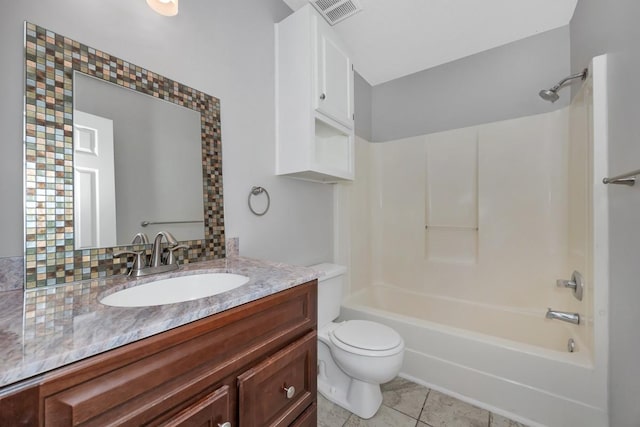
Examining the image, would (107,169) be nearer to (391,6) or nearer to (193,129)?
(193,129)

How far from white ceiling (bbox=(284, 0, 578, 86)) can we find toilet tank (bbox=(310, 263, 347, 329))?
173 cm

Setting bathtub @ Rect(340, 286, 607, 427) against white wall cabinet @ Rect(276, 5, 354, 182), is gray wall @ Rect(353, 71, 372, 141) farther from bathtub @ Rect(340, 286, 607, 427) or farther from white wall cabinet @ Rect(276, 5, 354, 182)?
bathtub @ Rect(340, 286, 607, 427)

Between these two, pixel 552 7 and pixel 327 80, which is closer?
pixel 327 80

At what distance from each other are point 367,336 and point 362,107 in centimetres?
205

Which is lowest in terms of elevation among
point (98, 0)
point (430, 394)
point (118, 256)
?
point (430, 394)

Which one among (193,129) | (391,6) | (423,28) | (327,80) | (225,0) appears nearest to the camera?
(193,129)

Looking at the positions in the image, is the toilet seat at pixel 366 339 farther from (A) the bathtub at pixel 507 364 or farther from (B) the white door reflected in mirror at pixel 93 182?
(B) the white door reflected in mirror at pixel 93 182

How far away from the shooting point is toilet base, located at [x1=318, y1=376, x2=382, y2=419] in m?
1.46

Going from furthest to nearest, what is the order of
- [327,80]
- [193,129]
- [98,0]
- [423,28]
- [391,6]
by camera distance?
1. [423,28]
2. [391,6]
3. [327,80]
4. [193,129]
5. [98,0]

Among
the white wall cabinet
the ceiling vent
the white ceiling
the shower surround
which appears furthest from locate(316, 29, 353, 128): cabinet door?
the shower surround

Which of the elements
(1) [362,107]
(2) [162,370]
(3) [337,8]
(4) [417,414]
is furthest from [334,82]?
(4) [417,414]

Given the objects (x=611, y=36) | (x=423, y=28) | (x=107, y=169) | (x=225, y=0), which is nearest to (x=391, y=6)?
(x=423, y=28)

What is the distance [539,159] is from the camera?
1942 mm

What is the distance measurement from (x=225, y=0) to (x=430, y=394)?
2.56 metres
